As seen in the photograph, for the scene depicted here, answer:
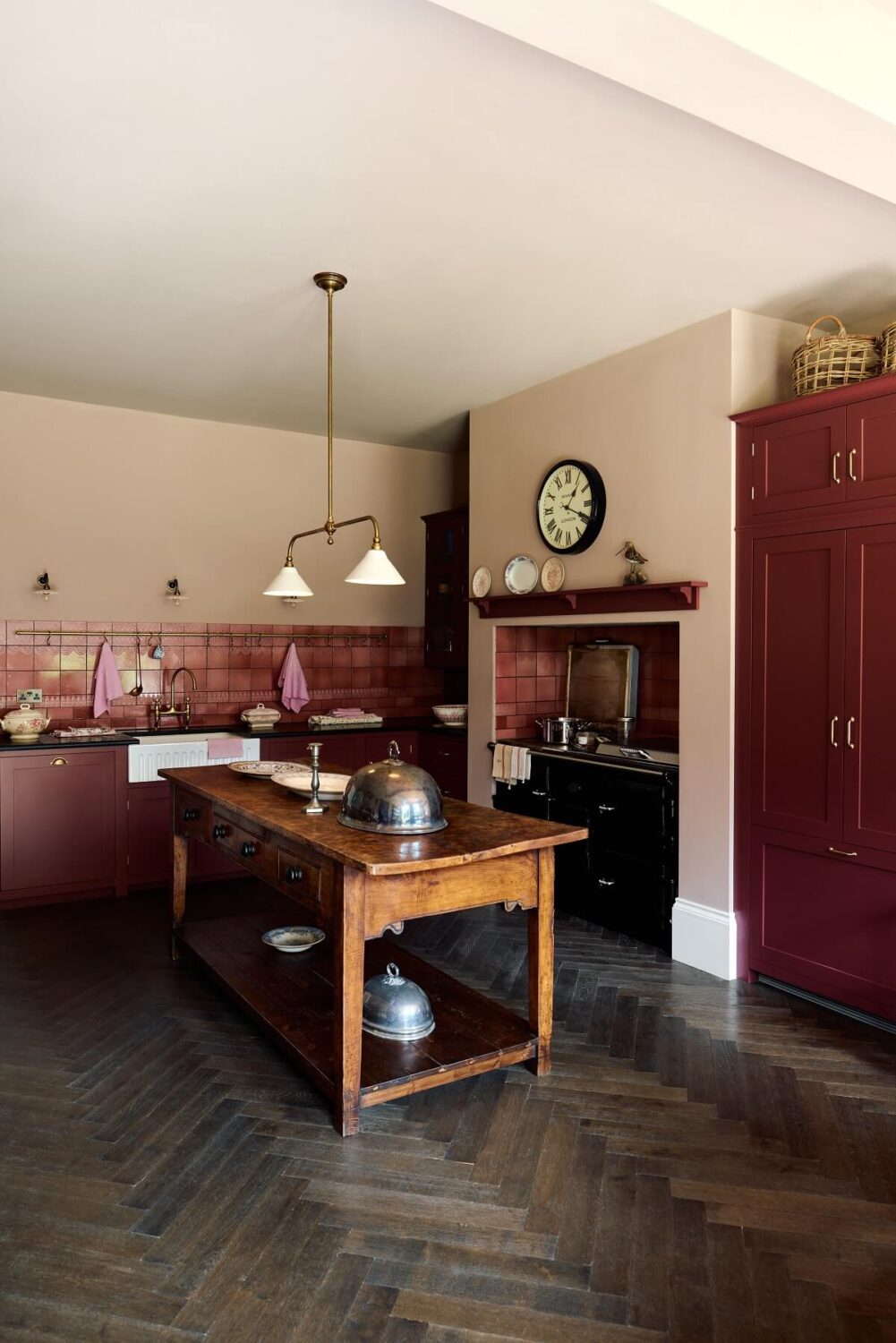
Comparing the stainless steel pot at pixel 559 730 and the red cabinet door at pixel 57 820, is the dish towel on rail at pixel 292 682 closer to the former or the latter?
the red cabinet door at pixel 57 820

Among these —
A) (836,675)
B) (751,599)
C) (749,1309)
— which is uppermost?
(751,599)

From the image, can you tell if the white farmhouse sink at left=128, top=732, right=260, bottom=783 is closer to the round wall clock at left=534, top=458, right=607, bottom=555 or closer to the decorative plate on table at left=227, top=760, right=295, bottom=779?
the decorative plate on table at left=227, top=760, right=295, bottom=779

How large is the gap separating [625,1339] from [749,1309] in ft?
1.03

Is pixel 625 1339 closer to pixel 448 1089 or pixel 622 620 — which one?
pixel 448 1089

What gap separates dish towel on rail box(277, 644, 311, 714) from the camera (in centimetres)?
642

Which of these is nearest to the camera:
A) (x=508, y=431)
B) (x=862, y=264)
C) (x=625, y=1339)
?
(x=625, y=1339)

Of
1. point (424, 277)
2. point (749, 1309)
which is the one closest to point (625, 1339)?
point (749, 1309)

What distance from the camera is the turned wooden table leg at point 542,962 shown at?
302 cm

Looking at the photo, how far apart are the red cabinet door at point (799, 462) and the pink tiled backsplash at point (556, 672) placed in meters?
1.26

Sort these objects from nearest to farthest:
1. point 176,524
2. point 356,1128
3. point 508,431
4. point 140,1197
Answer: point 140,1197 < point 356,1128 < point 508,431 < point 176,524

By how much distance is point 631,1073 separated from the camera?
124 inches

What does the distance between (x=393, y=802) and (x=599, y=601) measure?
2.29 m

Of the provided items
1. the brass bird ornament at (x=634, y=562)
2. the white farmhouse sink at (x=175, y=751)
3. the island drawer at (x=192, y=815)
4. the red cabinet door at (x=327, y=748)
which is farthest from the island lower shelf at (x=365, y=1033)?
the brass bird ornament at (x=634, y=562)

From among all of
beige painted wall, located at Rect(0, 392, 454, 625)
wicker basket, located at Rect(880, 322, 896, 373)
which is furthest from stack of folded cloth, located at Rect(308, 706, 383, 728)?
wicker basket, located at Rect(880, 322, 896, 373)
